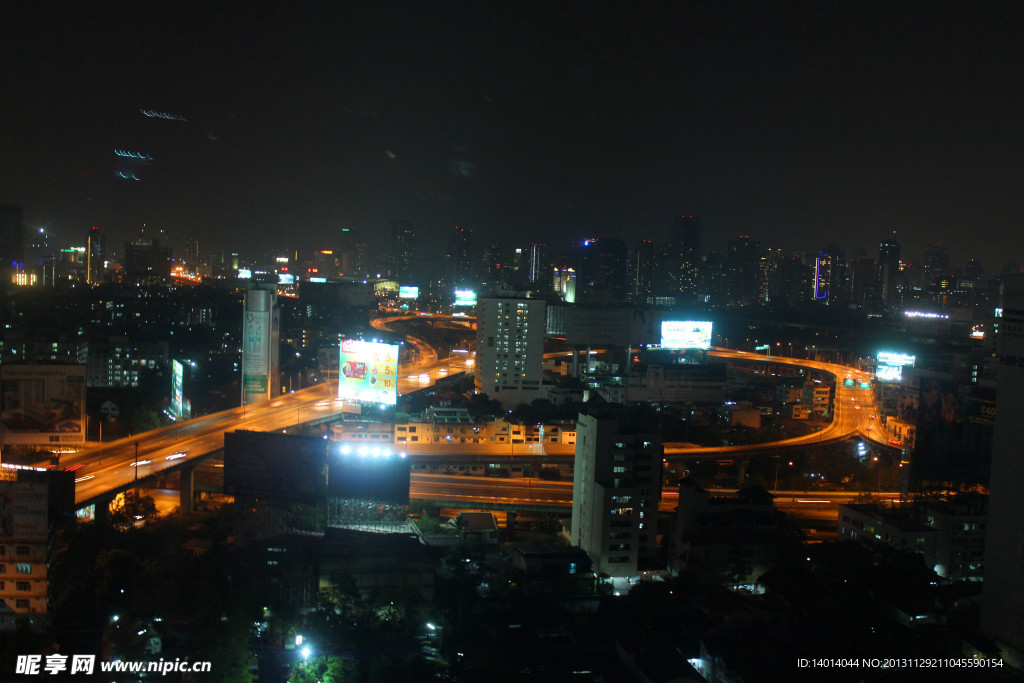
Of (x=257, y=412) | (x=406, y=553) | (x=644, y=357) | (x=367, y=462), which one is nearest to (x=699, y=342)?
(x=644, y=357)

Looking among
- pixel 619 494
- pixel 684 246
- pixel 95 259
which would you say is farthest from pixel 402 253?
pixel 619 494

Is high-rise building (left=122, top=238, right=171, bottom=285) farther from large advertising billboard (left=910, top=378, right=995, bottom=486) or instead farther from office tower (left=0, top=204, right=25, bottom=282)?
large advertising billboard (left=910, top=378, right=995, bottom=486)

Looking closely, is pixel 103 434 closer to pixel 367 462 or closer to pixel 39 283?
pixel 367 462

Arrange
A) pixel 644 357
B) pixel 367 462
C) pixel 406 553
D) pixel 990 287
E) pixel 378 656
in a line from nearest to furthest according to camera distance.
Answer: pixel 378 656 < pixel 406 553 < pixel 367 462 < pixel 644 357 < pixel 990 287

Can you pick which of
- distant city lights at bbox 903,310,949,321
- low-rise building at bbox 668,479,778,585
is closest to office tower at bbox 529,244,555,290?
distant city lights at bbox 903,310,949,321

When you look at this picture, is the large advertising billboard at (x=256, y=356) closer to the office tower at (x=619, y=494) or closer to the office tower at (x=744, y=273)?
the office tower at (x=619, y=494)

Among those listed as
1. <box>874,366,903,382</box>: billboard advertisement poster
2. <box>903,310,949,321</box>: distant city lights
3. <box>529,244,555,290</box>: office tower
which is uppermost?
<box>529,244,555,290</box>: office tower

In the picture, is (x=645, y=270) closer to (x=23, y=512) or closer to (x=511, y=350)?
(x=511, y=350)
